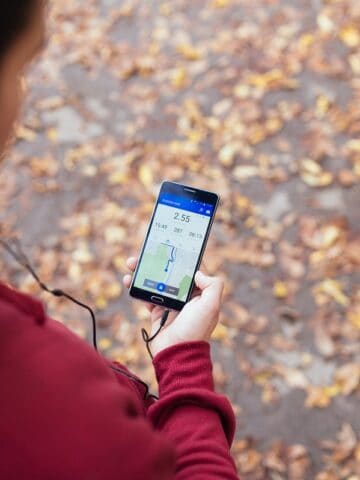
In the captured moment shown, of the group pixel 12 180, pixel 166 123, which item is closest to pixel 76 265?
pixel 12 180

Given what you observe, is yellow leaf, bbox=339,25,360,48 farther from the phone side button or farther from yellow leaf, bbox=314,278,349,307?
the phone side button

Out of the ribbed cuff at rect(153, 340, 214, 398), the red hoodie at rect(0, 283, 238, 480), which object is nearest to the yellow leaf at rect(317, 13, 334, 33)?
the ribbed cuff at rect(153, 340, 214, 398)

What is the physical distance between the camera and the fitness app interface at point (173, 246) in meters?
1.82

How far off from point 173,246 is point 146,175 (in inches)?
64.2

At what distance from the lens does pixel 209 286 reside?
168 centimetres

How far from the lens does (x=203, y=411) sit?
1.36 meters

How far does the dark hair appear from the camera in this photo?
35.9 inches

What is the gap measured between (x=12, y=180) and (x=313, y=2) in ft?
6.91

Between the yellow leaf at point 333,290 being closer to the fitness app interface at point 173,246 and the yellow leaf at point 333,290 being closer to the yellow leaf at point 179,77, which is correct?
the fitness app interface at point 173,246

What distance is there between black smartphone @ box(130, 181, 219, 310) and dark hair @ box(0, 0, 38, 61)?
38.9 inches

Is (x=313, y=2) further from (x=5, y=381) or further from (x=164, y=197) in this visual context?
(x=5, y=381)

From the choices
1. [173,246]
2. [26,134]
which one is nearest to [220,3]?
[26,134]

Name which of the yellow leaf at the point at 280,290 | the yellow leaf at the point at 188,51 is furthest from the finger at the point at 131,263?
the yellow leaf at the point at 188,51

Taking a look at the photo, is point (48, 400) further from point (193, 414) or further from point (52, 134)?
point (52, 134)
